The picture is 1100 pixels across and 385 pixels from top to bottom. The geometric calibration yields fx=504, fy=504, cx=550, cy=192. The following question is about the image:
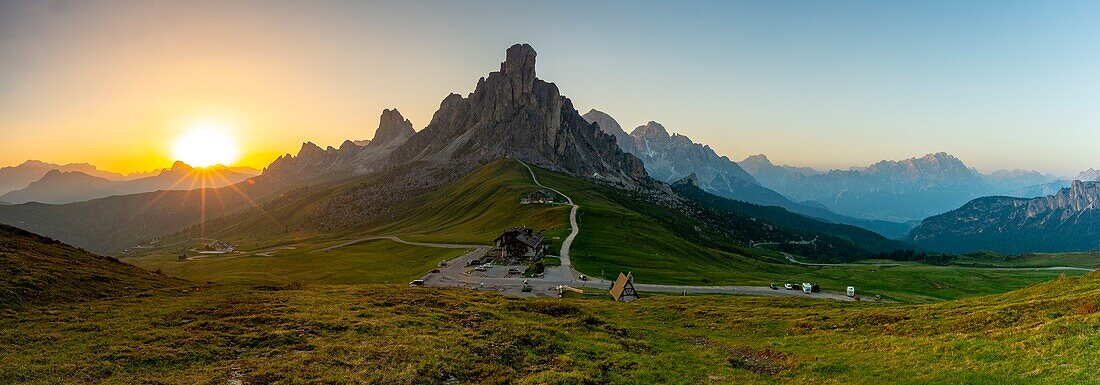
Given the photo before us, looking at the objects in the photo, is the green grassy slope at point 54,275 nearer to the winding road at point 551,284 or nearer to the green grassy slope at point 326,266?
the green grassy slope at point 326,266

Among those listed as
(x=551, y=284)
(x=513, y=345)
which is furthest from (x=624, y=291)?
(x=513, y=345)

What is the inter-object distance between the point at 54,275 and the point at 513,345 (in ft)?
138

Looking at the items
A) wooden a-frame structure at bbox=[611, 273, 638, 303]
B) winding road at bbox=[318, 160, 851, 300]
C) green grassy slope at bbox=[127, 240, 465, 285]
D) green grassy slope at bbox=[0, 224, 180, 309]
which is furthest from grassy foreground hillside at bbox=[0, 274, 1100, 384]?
green grassy slope at bbox=[127, 240, 465, 285]

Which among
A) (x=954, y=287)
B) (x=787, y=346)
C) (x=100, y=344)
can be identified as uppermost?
(x=100, y=344)

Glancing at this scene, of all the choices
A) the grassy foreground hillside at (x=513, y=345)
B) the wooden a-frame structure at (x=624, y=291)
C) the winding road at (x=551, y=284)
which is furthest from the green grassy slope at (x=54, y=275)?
the wooden a-frame structure at (x=624, y=291)

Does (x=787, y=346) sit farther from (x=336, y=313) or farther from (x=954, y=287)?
(x=954, y=287)

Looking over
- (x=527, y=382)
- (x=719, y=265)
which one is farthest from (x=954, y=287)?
(x=527, y=382)

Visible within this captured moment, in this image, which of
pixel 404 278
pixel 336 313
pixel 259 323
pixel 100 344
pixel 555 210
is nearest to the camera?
pixel 100 344

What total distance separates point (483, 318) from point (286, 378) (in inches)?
824

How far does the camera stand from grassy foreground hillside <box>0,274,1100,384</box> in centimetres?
2706

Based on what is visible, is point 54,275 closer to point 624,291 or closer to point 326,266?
point 624,291

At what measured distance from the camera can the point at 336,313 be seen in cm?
4500

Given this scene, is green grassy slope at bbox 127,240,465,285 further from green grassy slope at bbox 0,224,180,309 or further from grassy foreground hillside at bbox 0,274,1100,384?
grassy foreground hillside at bbox 0,274,1100,384

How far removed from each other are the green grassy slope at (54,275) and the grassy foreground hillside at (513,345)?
2.97m
